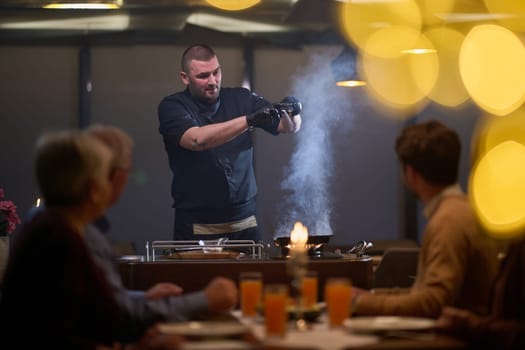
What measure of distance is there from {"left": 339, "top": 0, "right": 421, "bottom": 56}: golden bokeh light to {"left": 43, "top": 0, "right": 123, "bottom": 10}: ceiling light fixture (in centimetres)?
188

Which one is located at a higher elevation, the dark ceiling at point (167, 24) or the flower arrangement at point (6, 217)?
the dark ceiling at point (167, 24)

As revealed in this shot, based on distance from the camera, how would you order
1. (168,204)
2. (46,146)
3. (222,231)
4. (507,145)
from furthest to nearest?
1. (507,145)
2. (168,204)
3. (222,231)
4. (46,146)

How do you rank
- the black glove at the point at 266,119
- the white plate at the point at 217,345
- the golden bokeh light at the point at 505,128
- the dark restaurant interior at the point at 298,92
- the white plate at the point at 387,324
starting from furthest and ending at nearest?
the golden bokeh light at the point at 505,128
the dark restaurant interior at the point at 298,92
the black glove at the point at 266,119
the white plate at the point at 387,324
the white plate at the point at 217,345

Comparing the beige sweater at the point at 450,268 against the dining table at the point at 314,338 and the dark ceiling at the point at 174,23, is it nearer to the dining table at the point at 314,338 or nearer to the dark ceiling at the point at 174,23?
the dining table at the point at 314,338

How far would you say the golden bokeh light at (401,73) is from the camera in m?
8.76

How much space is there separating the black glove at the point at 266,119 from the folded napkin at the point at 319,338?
3661mm

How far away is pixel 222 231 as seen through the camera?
7223 mm

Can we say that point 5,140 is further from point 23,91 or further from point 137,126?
point 137,126

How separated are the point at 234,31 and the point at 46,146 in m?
5.48

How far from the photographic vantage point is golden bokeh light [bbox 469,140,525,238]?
9531mm

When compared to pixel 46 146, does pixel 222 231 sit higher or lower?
lower

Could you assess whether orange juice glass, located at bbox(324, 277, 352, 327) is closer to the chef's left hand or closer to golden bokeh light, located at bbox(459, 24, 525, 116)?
the chef's left hand

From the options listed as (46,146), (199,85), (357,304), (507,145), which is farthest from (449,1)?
(46,146)

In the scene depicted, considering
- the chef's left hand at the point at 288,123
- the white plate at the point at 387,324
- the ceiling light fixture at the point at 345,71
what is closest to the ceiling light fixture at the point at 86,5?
the chef's left hand at the point at 288,123
